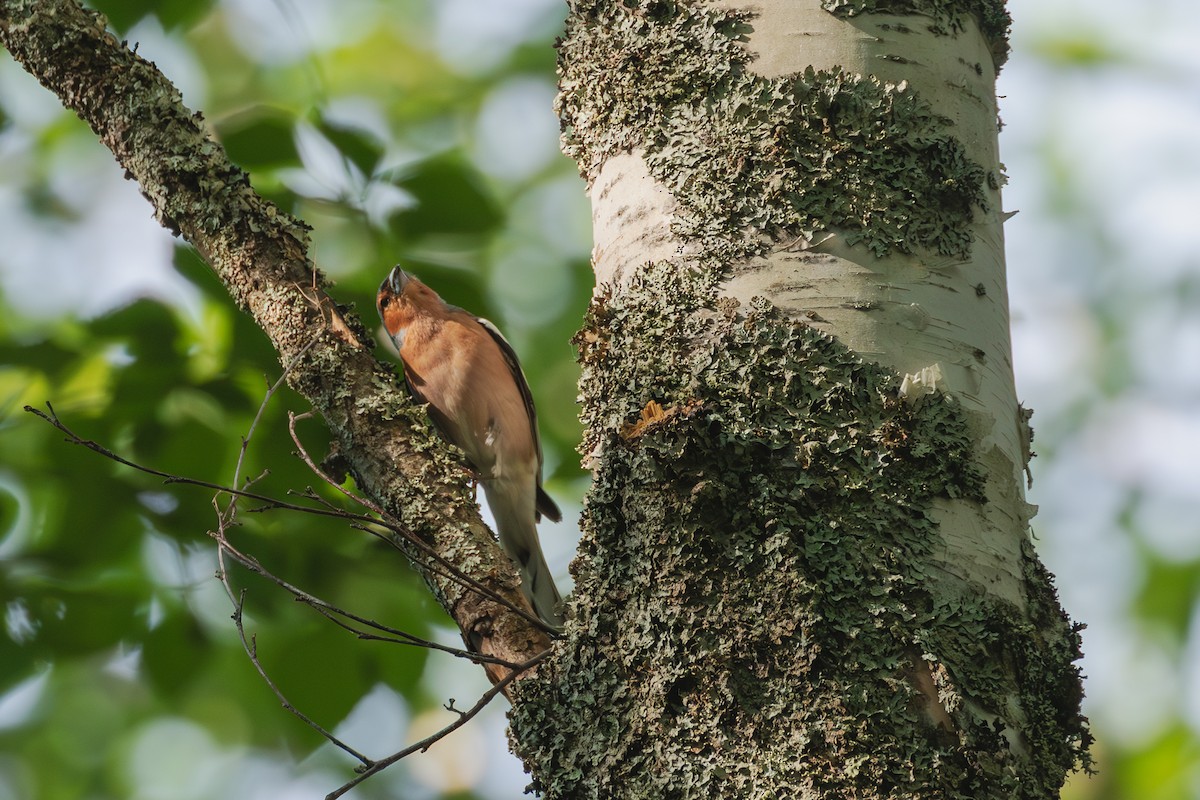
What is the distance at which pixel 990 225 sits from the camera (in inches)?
80.7

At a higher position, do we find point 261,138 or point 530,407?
point 530,407

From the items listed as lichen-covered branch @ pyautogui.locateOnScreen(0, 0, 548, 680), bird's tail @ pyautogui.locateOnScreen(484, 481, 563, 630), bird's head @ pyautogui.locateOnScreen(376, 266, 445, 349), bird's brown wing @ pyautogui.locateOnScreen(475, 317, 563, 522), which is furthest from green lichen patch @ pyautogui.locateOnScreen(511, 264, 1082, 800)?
bird's head @ pyautogui.locateOnScreen(376, 266, 445, 349)

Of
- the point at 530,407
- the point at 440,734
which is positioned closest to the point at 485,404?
the point at 530,407

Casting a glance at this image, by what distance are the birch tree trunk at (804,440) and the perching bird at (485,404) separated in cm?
266

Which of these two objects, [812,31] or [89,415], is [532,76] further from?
[812,31]

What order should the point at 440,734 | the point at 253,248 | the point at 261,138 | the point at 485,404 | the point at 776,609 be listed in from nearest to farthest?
the point at 776,609 < the point at 440,734 < the point at 253,248 < the point at 261,138 < the point at 485,404

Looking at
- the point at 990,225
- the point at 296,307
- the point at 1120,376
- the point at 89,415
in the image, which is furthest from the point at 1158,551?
the point at 89,415

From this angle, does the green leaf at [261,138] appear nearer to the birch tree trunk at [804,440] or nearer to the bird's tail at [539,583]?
the birch tree trunk at [804,440]

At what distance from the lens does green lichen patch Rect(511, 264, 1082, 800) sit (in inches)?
61.1

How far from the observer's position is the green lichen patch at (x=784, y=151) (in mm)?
1925

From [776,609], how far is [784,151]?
882 millimetres

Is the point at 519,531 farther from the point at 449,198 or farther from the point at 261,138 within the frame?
the point at 261,138

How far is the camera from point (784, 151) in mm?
1960

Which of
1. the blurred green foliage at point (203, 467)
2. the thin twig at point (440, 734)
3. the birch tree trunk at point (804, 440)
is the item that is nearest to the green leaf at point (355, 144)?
the blurred green foliage at point (203, 467)
